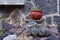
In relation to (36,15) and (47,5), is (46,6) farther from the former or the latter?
(36,15)

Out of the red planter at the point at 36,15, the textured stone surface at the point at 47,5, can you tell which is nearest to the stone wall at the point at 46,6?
the textured stone surface at the point at 47,5

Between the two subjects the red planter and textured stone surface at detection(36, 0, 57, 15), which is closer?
the red planter

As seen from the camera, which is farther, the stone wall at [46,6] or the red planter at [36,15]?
the stone wall at [46,6]

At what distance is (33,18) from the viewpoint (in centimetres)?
324

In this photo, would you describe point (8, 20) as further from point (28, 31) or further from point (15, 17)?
point (28, 31)

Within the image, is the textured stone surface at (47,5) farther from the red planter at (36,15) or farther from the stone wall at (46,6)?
the red planter at (36,15)

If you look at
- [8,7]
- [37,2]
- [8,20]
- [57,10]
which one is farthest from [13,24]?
[57,10]

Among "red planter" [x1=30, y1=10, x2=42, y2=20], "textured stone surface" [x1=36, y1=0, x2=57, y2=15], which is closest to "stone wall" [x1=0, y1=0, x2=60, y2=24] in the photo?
"textured stone surface" [x1=36, y1=0, x2=57, y2=15]

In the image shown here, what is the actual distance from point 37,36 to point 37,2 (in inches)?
40.0

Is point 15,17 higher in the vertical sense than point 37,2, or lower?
lower

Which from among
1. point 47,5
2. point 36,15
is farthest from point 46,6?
point 36,15

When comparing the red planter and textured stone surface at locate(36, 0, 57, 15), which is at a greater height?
textured stone surface at locate(36, 0, 57, 15)

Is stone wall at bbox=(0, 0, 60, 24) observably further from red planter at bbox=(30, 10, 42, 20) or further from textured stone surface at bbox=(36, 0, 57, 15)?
red planter at bbox=(30, 10, 42, 20)

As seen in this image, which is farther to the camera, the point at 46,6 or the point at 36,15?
the point at 46,6
